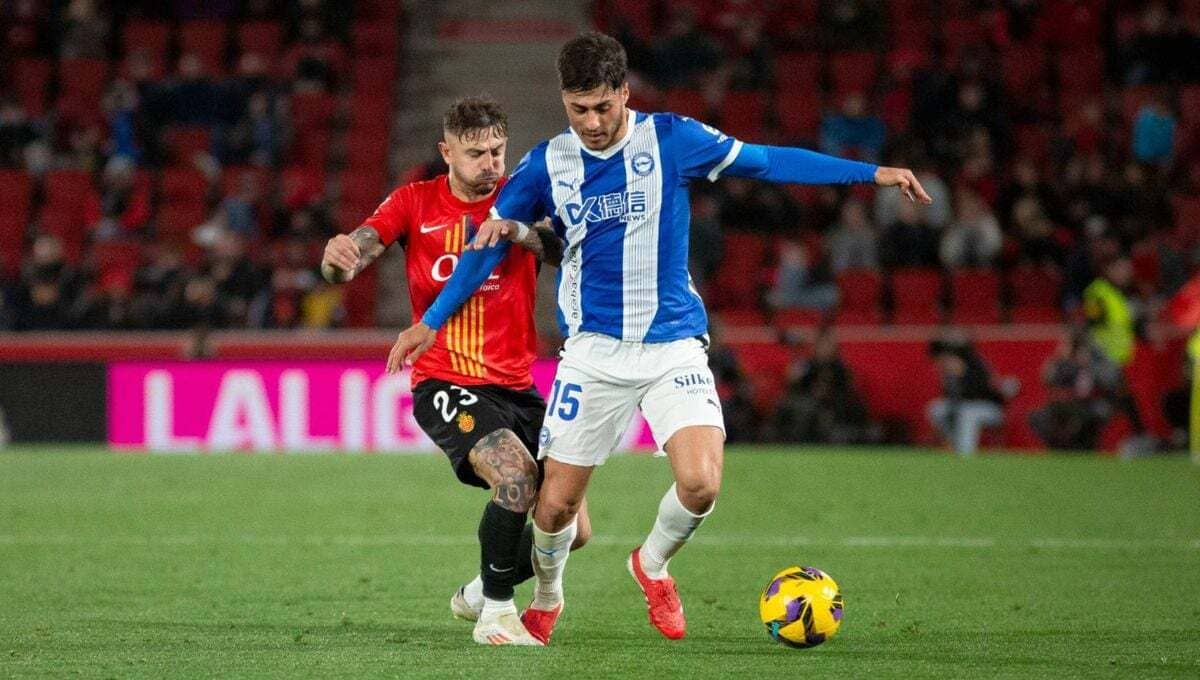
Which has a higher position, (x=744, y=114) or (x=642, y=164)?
(x=642, y=164)

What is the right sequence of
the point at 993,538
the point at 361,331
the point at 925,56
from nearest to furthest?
1. the point at 993,538
2. the point at 361,331
3. the point at 925,56

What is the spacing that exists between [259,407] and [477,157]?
10884 mm

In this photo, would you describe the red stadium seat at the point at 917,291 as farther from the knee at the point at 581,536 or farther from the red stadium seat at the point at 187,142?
the knee at the point at 581,536

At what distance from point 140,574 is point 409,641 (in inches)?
101

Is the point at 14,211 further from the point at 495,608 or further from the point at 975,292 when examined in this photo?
the point at 495,608

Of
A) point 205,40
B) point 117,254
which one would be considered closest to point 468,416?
point 117,254

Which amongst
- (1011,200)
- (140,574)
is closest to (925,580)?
(140,574)

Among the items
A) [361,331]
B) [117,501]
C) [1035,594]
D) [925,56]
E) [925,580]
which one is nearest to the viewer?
[1035,594]

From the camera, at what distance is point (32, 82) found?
22.5 meters

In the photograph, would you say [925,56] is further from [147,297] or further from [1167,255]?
[147,297]

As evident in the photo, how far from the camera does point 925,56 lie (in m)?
22.0

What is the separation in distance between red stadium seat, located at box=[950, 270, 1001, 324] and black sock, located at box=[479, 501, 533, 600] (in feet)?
42.0

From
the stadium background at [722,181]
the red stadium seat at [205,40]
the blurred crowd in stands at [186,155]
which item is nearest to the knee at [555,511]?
the stadium background at [722,181]

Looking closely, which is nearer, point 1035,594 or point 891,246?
point 1035,594
